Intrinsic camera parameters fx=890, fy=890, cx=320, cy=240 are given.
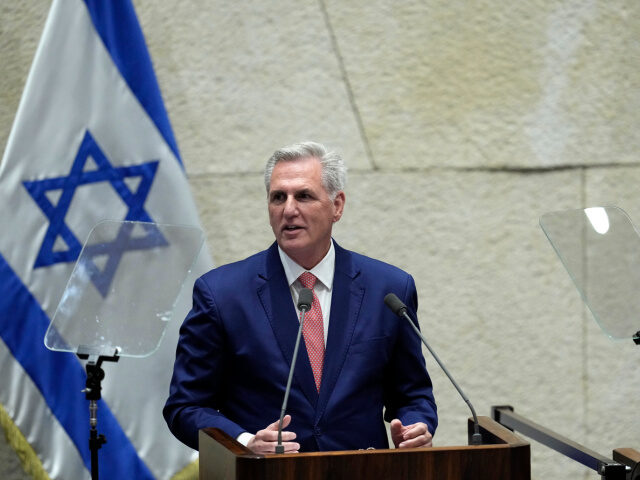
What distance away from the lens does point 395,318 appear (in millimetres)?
2441

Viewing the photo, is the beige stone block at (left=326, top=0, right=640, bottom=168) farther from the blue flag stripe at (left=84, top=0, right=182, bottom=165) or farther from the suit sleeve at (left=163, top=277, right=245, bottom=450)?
the suit sleeve at (left=163, top=277, right=245, bottom=450)

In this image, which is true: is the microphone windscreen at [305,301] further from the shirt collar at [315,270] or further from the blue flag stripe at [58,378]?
the blue flag stripe at [58,378]

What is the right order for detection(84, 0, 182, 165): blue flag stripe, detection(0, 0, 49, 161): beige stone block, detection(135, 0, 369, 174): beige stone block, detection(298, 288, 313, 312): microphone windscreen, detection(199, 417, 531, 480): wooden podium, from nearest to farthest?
detection(199, 417, 531, 480): wooden podium → detection(298, 288, 313, 312): microphone windscreen → detection(84, 0, 182, 165): blue flag stripe → detection(0, 0, 49, 161): beige stone block → detection(135, 0, 369, 174): beige stone block

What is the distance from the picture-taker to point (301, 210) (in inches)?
95.0

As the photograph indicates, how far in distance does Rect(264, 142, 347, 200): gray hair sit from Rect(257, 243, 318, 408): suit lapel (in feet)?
0.73

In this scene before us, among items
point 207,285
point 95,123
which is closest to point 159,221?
point 95,123

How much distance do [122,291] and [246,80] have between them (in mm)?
1323

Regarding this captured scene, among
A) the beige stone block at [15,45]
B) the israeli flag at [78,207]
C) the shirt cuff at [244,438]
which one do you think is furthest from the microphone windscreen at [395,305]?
the beige stone block at [15,45]

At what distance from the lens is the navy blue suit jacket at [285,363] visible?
89.8 inches

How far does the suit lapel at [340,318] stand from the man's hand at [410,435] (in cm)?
26

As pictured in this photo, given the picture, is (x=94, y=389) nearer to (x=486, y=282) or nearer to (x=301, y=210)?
(x=301, y=210)

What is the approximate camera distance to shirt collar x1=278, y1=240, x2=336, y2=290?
246 centimetres

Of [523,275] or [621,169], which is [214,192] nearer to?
[523,275]

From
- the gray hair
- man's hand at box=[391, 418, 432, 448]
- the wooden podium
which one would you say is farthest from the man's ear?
the wooden podium
